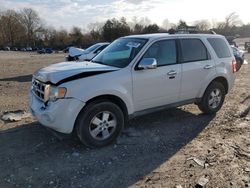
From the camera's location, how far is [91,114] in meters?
4.48

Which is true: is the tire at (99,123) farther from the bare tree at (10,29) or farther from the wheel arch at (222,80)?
the bare tree at (10,29)

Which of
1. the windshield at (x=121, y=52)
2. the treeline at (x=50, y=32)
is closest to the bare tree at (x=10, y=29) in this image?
the treeline at (x=50, y=32)

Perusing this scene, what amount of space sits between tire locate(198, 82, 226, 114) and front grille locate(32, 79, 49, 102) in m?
3.45

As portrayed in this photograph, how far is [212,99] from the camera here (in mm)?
6410

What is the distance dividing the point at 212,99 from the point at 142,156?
2730 millimetres

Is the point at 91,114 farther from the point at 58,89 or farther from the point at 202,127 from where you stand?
the point at 202,127

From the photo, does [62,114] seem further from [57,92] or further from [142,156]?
[142,156]

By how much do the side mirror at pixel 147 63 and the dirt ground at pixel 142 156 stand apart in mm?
1312

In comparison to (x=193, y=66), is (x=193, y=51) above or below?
above

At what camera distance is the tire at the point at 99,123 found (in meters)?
4.45

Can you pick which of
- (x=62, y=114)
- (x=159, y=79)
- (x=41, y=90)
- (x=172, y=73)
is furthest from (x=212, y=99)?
(x=41, y=90)

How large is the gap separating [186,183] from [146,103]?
1.83 metres

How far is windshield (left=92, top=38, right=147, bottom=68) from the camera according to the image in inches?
199

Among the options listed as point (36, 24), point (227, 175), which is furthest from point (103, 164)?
point (36, 24)
